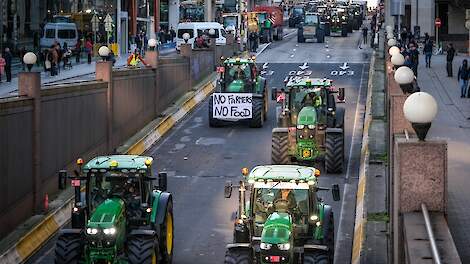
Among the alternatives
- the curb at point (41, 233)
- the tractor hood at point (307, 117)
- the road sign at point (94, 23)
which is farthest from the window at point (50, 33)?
the tractor hood at point (307, 117)

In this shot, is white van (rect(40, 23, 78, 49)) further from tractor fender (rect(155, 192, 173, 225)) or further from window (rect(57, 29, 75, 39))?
tractor fender (rect(155, 192, 173, 225))

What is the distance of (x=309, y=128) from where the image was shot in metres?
26.3

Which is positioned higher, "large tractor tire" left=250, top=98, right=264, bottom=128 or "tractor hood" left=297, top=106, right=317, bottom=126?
"tractor hood" left=297, top=106, right=317, bottom=126

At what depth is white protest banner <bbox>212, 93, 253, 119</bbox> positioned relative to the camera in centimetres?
3475

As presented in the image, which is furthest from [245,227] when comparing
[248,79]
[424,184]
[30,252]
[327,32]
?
[327,32]

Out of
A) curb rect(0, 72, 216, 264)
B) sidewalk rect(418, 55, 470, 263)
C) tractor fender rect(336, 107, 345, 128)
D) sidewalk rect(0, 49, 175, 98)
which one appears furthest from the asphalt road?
sidewalk rect(0, 49, 175, 98)

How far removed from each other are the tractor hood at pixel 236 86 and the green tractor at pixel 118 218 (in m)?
17.4

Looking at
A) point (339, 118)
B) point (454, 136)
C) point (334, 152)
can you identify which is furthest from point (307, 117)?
point (454, 136)

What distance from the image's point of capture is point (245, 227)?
50.7 feet

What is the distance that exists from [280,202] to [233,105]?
19.8m

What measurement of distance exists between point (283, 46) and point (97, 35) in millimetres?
16731

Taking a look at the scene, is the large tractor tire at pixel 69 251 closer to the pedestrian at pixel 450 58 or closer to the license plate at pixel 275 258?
the license plate at pixel 275 258

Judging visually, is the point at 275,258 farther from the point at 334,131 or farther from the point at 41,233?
the point at 334,131

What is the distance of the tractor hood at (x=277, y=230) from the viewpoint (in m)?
13.8
